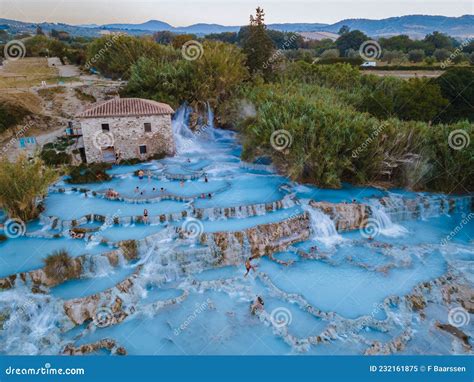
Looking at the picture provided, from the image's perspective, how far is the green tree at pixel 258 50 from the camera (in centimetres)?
4109

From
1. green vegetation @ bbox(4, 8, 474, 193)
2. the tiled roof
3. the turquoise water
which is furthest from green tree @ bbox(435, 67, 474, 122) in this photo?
the tiled roof

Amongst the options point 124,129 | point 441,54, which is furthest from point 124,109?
point 441,54

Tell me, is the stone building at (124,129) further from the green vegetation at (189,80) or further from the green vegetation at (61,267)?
the green vegetation at (61,267)

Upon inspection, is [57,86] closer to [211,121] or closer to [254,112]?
[211,121]

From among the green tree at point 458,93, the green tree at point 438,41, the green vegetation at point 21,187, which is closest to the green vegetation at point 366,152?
the green tree at point 458,93

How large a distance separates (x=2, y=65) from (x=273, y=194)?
47.4 m

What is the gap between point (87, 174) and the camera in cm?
2533

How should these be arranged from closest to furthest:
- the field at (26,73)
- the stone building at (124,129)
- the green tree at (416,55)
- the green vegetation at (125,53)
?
the stone building at (124,129) < the field at (26,73) < the green vegetation at (125,53) < the green tree at (416,55)

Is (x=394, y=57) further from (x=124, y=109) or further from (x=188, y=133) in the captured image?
(x=124, y=109)

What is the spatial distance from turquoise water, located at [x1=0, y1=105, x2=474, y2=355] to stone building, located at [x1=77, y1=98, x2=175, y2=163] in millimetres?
4521

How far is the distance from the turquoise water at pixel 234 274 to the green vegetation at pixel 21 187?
1.05 m

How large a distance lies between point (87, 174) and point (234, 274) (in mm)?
13468

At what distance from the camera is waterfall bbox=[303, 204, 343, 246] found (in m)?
20.4
